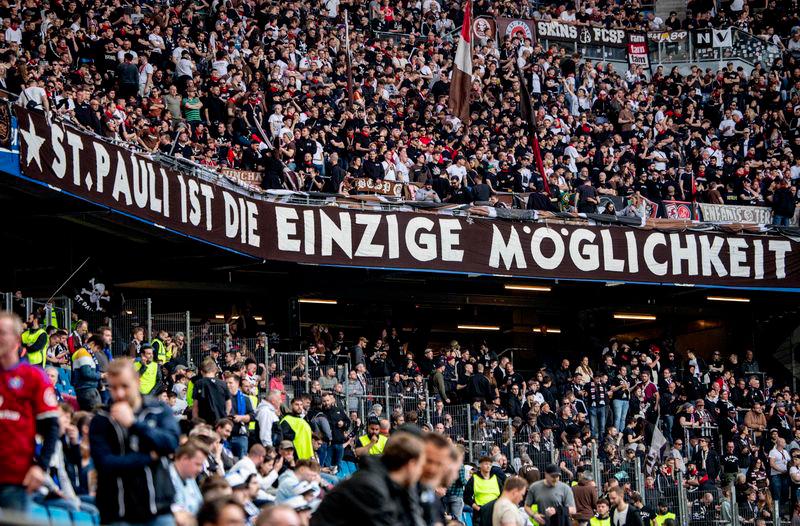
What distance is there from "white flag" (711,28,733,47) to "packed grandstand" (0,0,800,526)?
2287 mm

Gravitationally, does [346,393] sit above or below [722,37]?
below

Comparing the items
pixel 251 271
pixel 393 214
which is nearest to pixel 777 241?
pixel 393 214

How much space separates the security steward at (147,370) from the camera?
17812 millimetres

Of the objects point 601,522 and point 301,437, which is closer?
point 301,437

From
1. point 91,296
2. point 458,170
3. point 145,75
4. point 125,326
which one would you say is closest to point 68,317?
point 125,326

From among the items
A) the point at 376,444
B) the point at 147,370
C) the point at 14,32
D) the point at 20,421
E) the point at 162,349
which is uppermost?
the point at 14,32

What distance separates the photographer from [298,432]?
16688 mm

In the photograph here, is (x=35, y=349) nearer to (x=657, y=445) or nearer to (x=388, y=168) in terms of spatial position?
(x=388, y=168)

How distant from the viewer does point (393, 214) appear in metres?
25.9

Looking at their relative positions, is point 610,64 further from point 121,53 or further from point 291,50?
point 121,53

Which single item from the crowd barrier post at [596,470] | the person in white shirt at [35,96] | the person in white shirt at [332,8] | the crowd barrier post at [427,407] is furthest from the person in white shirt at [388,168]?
the person in white shirt at [35,96]

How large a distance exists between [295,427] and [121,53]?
39.5ft

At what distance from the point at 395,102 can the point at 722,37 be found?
Result: 14.9 m

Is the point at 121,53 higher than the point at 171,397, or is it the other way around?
the point at 121,53
